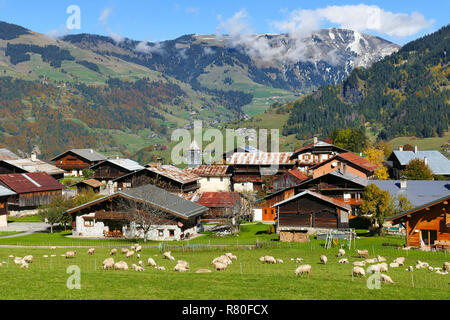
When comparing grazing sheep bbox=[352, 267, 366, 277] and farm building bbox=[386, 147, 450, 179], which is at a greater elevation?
farm building bbox=[386, 147, 450, 179]

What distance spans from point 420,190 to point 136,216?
39.0 meters

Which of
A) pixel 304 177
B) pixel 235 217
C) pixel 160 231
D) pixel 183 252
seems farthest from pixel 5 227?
pixel 304 177

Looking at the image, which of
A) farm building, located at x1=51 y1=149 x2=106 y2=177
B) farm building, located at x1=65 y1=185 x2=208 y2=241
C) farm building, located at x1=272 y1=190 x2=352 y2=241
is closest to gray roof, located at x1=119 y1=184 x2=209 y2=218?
farm building, located at x1=65 y1=185 x2=208 y2=241

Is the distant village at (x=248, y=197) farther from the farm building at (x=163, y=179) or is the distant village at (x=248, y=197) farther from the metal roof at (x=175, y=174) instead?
the metal roof at (x=175, y=174)

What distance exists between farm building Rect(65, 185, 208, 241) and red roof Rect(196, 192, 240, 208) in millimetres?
12102

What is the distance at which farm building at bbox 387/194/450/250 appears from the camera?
4750 centimetres

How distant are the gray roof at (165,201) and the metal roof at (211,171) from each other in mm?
43193

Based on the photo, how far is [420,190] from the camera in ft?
237

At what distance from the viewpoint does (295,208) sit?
224 ft

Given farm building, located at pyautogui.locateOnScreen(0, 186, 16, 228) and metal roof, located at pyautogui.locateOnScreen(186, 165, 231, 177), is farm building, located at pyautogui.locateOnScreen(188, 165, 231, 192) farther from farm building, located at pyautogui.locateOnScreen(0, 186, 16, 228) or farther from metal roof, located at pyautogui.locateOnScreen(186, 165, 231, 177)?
farm building, located at pyautogui.locateOnScreen(0, 186, 16, 228)

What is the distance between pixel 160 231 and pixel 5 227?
28.0m

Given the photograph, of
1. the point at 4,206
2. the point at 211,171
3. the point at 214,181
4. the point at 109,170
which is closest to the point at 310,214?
the point at 4,206

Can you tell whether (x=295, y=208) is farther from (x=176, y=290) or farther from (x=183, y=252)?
(x=176, y=290)
